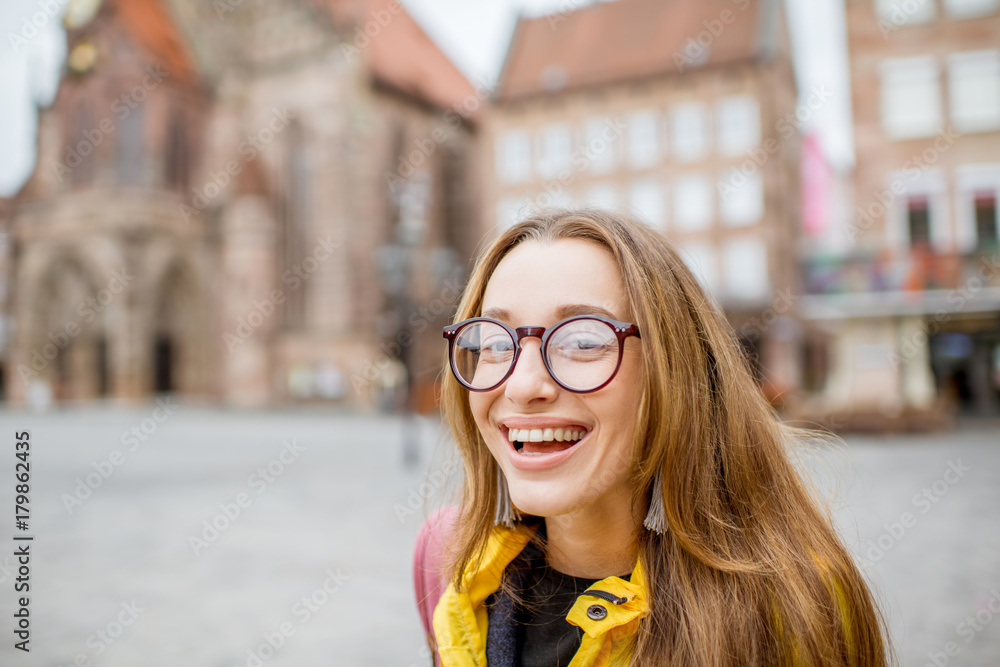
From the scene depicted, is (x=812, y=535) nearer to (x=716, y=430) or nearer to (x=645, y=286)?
(x=716, y=430)

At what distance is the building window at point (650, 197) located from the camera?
3219cm

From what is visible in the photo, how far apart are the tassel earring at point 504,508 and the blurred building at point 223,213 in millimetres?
31070

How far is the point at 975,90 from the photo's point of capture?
18.9 m

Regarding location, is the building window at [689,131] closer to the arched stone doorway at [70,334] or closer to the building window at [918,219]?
the building window at [918,219]

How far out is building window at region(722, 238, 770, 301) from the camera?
30.4 m

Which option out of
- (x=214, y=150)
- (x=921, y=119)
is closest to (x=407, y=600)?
(x=921, y=119)

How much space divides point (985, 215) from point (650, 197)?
14920 millimetres

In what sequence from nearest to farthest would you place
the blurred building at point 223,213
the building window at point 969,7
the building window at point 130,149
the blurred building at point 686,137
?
1. the building window at point 969,7
2. the blurred building at point 686,137
3. the blurred building at point 223,213
4. the building window at point 130,149

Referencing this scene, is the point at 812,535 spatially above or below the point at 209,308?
below

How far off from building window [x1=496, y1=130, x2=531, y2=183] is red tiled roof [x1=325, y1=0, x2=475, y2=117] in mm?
6369

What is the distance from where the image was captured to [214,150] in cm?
3841

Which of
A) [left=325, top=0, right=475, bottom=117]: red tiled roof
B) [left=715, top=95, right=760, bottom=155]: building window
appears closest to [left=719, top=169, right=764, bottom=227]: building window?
[left=715, top=95, right=760, bottom=155]: building window

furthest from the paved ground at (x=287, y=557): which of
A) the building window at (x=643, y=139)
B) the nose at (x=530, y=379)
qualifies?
the building window at (x=643, y=139)

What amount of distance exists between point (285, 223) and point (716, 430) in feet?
124
